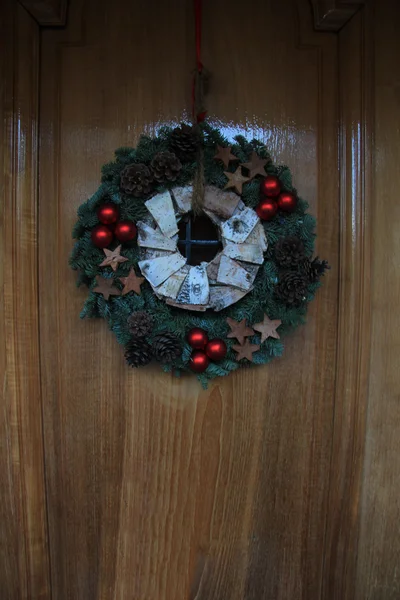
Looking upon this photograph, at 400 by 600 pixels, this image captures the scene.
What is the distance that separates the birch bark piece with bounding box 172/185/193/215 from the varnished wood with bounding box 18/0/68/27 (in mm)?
444

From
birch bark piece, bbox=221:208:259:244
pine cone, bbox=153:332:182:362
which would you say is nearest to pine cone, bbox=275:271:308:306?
birch bark piece, bbox=221:208:259:244

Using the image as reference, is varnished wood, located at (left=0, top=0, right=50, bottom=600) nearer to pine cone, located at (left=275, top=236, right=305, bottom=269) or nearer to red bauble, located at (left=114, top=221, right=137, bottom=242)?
red bauble, located at (left=114, top=221, right=137, bottom=242)

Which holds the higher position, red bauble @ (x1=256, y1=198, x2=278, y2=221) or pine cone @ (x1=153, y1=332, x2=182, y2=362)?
red bauble @ (x1=256, y1=198, x2=278, y2=221)

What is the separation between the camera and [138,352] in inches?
36.8

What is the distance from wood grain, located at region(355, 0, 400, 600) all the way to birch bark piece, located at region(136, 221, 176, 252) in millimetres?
445

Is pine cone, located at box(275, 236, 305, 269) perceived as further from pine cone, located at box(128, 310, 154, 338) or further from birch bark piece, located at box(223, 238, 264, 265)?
pine cone, located at box(128, 310, 154, 338)

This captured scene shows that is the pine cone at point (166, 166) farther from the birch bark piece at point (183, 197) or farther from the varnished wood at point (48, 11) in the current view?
the varnished wood at point (48, 11)

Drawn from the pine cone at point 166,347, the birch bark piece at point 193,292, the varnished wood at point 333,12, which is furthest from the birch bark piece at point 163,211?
the varnished wood at point 333,12

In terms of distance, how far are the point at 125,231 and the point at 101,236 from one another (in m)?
0.05

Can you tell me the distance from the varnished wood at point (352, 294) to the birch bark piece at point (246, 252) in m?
0.20

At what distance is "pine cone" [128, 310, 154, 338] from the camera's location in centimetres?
93

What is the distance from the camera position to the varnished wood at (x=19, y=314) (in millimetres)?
984

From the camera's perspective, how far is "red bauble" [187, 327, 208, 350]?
947 mm

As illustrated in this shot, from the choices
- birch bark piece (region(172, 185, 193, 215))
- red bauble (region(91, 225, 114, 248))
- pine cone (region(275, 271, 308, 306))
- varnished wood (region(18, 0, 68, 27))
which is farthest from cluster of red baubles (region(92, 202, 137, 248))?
varnished wood (region(18, 0, 68, 27))
